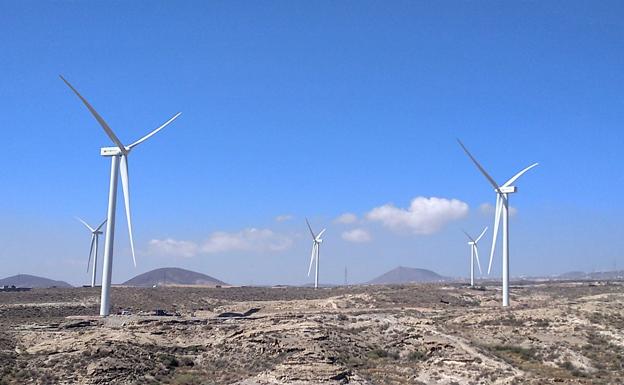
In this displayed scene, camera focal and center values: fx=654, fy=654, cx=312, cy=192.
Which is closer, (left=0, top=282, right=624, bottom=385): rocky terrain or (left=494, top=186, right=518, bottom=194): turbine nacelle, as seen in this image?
(left=0, top=282, right=624, bottom=385): rocky terrain

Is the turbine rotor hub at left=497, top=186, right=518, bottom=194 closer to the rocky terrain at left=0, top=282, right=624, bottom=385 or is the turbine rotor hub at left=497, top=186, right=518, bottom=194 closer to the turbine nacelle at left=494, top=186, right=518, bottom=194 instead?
the turbine nacelle at left=494, top=186, right=518, bottom=194

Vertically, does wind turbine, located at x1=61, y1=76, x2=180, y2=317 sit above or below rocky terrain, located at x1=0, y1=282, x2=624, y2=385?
above

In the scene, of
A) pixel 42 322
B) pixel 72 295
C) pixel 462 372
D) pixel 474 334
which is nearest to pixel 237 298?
pixel 72 295

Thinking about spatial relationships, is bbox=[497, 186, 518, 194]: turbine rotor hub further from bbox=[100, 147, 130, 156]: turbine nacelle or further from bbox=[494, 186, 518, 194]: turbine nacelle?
bbox=[100, 147, 130, 156]: turbine nacelle

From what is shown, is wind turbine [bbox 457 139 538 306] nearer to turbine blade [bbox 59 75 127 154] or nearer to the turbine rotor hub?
the turbine rotor hub

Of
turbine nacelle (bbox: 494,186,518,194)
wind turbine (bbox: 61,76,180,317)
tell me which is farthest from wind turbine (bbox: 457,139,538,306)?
wind turbine (bbox: 61,76,180,317)

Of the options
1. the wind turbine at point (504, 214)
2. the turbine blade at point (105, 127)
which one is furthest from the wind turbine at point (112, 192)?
the wind turbine at point (504, 214)

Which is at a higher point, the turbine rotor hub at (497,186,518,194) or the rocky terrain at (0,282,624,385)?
the turbine rotor hub at (497,186,518,194)

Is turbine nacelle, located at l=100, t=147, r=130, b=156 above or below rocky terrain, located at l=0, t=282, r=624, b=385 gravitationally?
above

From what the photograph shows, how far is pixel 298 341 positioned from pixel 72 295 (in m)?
75.4

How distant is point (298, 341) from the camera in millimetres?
44875

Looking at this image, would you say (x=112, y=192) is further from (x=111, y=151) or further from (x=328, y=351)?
(x=328, y=351)

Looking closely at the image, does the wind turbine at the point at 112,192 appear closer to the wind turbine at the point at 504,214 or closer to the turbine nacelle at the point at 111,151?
the turbine nacelle at the point at 111,151

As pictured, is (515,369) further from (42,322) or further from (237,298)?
(237,298)
